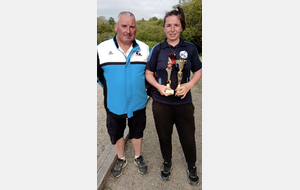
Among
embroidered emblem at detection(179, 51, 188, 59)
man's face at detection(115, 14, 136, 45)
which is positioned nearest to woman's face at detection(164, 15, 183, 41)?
embroidered emblem at detection(179, 51, 188, 59)

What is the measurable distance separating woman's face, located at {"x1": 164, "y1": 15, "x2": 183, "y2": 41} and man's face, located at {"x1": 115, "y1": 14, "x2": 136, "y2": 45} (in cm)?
39

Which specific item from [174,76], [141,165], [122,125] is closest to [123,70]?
[174,76]

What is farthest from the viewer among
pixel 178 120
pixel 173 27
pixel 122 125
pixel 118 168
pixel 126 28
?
pixel 118 168

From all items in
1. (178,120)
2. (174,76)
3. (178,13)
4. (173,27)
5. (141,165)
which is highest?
(178,13)

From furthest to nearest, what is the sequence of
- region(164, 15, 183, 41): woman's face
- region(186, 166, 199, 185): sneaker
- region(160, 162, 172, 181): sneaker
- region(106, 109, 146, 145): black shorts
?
region(160, 162, 172, 181): sneaker < region(186, 166, 199, 185): sneaker < region(106, 109, 146, 145): black shorts < region(164, 15, 183, 41): woman's face

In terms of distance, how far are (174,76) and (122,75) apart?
621 mm

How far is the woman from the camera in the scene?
70.6 inches

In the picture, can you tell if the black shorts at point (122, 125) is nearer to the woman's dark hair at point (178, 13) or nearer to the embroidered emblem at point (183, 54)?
the embroidered emblem at point (183, 54)

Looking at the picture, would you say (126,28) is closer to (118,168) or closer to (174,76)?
(174,76)

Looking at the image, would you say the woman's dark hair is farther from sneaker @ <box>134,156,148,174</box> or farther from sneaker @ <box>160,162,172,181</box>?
sneaker @ <box>134,156,148,174</box>

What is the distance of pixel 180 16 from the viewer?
1.75 m

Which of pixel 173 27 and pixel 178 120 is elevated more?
pixel 173 27

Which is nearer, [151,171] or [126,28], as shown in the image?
[126,28]

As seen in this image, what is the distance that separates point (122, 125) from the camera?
2.37m
